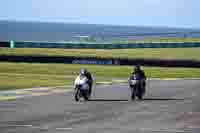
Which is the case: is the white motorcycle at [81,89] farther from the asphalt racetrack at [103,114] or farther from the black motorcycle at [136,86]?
the black motorcycle at [136,86]

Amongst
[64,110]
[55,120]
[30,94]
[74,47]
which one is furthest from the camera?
[74,47]

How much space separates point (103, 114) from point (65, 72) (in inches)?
1336

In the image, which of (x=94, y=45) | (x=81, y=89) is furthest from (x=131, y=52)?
(x=81, y=89)

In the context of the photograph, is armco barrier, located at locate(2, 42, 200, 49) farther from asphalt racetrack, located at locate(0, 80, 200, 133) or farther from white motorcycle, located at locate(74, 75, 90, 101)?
white motorcycle, located at locate(74, 75, 90, 101)

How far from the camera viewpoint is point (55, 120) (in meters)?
22.4

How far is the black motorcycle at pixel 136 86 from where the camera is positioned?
32.4 metres

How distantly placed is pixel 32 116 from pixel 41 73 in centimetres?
3342

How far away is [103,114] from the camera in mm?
24828

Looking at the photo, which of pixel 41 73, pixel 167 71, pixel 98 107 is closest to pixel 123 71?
pixel 167 71

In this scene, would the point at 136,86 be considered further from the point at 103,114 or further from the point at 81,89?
the point at 103,114

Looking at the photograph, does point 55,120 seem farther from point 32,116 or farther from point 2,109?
point 2,109

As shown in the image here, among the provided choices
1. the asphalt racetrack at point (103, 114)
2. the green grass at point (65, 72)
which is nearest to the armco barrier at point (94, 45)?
the green grass at point (65, 72)

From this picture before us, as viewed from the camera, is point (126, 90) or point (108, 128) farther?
point (126, 90)

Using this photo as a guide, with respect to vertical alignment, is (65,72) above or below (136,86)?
below
